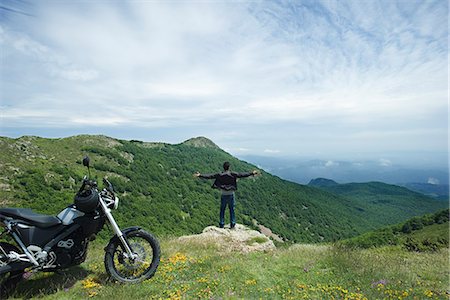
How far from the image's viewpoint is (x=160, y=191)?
89.2 meters

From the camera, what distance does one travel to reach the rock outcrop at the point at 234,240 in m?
10.2

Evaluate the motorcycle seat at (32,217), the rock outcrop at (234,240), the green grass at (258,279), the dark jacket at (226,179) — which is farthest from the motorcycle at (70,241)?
the dark jacket at (226,179)

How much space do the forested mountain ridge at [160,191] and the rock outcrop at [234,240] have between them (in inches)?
1481

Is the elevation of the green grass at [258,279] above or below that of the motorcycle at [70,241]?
below

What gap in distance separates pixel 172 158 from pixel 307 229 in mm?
76473

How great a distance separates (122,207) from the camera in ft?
206

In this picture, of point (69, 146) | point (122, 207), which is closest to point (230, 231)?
point (122, 207)

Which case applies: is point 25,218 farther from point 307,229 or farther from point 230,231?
point 307,229

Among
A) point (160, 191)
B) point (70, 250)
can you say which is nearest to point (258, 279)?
point (70, 250)

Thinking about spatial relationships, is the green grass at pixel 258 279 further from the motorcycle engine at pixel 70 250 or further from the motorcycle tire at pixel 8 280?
the motorcycle engine at pixel 70 250

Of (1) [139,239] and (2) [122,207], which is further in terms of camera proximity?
(2) [122,207]

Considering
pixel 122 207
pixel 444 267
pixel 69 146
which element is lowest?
pixel 122 207

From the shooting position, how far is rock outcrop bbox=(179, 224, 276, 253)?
1022cm

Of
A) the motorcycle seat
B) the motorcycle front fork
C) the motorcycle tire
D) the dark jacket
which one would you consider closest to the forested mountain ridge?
the dark jacket
